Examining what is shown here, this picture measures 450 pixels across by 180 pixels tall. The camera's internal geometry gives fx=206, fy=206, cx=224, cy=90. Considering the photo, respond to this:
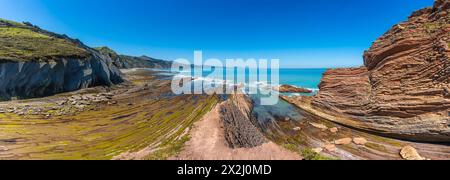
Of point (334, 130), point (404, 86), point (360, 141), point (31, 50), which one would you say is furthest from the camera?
point (31, 50)

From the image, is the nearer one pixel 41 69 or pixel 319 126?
pixel 319 126

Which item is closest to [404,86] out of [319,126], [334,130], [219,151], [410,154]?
[334,130]

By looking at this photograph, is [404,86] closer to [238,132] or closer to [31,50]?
[238,132]

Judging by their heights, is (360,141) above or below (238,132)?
below

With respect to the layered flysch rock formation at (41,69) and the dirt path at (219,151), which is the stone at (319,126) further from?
the layered flysch rock formation at (41,69)

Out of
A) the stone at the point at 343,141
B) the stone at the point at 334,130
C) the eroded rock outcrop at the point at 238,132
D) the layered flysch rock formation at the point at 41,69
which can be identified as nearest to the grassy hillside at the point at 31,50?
the layered flysch rock formation at the point at 41,69
